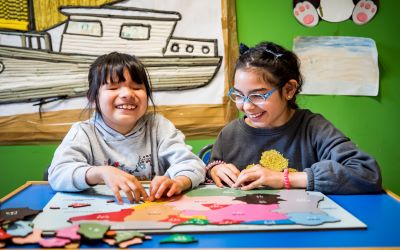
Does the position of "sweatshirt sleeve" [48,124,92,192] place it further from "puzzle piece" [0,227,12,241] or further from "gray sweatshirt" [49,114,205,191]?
"puzzle piece" [0,227,12,241]

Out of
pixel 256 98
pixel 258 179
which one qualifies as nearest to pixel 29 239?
pixel 258 179

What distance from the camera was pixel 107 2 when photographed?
6.60 ft

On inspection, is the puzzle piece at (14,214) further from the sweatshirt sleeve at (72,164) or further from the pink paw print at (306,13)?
the pink paw print at (306,13)

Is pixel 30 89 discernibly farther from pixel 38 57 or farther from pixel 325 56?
pixel 325 56

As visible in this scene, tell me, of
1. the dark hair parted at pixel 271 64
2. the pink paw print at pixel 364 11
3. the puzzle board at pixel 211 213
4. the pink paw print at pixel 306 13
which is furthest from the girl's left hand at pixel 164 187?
the pink paw print at pixel 364 11

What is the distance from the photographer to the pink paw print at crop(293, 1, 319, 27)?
204 cm

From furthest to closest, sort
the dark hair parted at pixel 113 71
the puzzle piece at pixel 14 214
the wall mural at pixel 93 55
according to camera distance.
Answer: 1. the wall mural at pixel 93 55
2. the dark hair parted at pixel 113 71
3. the puzzle piece at pixel 14 214

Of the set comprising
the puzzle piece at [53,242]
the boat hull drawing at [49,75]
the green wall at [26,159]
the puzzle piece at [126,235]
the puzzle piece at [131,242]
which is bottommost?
the green wall at [26,159]

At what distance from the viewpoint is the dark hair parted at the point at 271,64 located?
1202 millimetres

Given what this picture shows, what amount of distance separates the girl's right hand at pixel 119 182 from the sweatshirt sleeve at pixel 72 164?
3 cm

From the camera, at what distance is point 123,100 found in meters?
1.14

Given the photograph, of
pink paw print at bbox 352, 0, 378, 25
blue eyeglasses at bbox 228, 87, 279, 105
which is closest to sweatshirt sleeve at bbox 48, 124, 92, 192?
blue eyeglasses at bbox 228, 87, 279, 105

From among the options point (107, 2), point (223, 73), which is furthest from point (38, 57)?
point (223, 73)

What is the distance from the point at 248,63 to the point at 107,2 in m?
1.10
